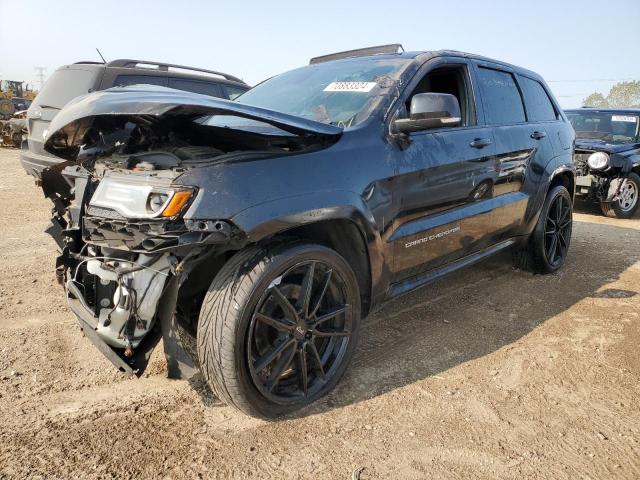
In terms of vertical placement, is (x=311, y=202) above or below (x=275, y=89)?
below

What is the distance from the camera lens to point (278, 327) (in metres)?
2.30

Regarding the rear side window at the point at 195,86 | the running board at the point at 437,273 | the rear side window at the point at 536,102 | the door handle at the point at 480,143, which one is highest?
the rear side window at the point at 536,102

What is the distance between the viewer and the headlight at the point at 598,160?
7.86 metres

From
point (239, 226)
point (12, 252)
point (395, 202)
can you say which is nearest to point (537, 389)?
point (395, 202)

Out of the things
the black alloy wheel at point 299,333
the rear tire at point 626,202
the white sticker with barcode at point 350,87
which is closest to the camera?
the black alloy wheel at point 299,333

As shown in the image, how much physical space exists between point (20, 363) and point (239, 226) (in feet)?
5.85

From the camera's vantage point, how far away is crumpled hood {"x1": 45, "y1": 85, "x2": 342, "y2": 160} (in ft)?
6.48

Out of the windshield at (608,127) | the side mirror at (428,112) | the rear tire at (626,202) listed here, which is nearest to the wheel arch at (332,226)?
the side mirror at (428,112)

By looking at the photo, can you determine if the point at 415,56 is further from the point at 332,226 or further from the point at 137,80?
the point at 137,80

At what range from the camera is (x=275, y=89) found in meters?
3.60

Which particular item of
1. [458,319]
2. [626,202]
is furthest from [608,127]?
[458,319]

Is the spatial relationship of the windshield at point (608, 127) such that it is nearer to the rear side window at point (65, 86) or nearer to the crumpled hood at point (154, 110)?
the crumpled hood at point (154, 110)

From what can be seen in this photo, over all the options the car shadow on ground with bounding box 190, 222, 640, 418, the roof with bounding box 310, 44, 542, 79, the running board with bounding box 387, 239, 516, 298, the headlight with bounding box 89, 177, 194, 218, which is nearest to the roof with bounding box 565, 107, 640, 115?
the car shadow on ground with bounding box 190, 222, 640, 418

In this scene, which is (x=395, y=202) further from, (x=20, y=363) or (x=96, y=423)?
(x=20, y=363)
